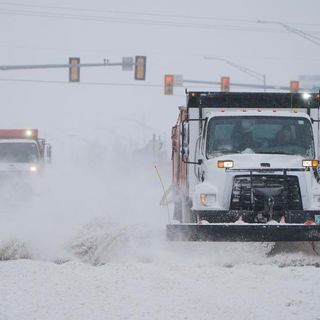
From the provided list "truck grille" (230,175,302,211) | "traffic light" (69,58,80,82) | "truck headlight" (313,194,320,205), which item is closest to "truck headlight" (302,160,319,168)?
"truck grille" (230,175,302,211)

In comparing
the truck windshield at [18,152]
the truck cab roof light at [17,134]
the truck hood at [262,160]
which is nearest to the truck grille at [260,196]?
the truck hood at [262,160]

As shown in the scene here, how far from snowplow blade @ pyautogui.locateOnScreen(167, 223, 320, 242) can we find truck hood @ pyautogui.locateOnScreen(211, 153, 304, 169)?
1188 millimetres

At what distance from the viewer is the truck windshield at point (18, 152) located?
2494cm

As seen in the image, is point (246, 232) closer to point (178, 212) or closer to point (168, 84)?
point (178, 212)

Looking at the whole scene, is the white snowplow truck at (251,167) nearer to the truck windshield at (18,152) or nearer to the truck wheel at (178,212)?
the truck wheel at (178,212)

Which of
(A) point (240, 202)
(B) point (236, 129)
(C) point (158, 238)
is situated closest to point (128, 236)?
(C) point (158, 238)

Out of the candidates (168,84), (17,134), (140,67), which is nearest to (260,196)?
(17,134)

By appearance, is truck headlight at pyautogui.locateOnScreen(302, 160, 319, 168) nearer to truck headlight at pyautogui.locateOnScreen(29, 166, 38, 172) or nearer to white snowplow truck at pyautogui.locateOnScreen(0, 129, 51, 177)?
white snowplow truck at pyautogui.locateOnScreen(0, 129, 51, 177)

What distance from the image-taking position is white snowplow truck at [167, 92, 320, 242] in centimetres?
1065

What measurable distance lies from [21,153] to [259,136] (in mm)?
14222

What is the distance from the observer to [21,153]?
82.4ft

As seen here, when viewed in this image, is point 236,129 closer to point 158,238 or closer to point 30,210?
point 158,238

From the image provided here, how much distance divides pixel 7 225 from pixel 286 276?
6603mm

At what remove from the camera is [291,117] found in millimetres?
12672
